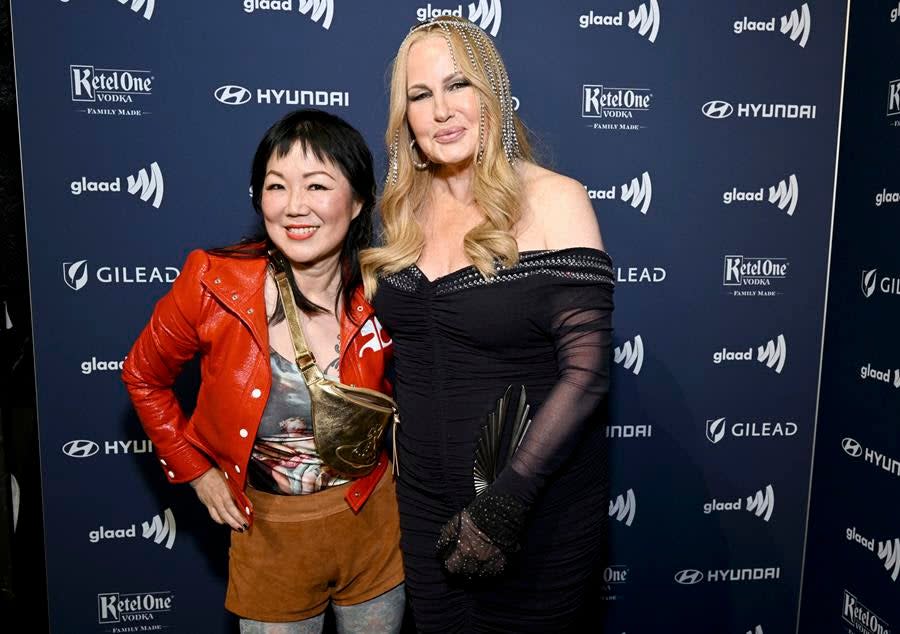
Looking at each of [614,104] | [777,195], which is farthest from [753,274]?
[614,104]

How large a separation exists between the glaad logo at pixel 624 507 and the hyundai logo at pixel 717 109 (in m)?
1.37

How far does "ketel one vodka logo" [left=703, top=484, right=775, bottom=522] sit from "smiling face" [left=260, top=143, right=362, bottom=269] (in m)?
1.86

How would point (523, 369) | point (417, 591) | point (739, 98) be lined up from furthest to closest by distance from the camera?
point (739, 98)
point (417, 591)
point (523, 369)

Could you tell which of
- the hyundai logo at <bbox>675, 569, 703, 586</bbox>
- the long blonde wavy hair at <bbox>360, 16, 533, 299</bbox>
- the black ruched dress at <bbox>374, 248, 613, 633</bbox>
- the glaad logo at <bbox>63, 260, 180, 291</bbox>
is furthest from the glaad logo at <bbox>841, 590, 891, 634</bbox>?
the glaad logo at <bbox>63, 260, 180, 291</bbox>

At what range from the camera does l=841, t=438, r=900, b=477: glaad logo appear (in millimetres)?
2266

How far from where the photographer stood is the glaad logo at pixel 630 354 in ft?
8.45

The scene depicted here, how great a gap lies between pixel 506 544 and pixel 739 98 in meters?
1.82

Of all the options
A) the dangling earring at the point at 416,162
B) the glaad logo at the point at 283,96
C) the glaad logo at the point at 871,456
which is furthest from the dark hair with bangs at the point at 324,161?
the glaad logo at the point at 871,456

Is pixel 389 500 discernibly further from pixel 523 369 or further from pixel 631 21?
pixel 631 21

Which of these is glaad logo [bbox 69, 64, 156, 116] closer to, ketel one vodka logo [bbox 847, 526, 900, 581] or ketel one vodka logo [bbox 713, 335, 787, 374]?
ketel one vodka logo [bbox 713, 335, 787, 374]

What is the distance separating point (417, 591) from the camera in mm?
1723

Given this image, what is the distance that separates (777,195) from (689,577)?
1458 mm

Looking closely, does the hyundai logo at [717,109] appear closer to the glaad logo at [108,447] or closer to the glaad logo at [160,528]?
the glaad logo at [108,447]

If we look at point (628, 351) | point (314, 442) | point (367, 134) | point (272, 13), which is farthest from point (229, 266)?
point (628, 351)
